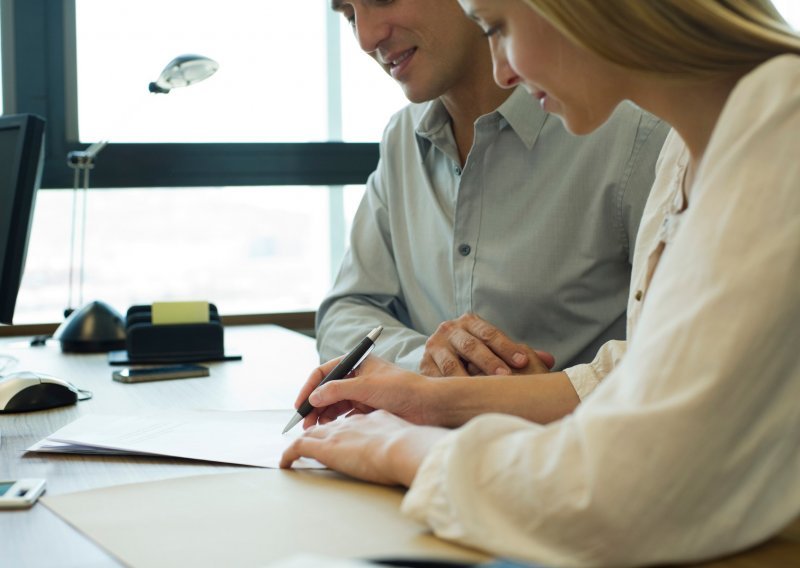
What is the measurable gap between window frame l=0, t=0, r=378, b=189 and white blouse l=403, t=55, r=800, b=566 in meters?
2.45

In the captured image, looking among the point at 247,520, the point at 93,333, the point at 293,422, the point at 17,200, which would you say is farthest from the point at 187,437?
the point at 93,333

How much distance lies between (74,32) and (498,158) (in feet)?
5.85

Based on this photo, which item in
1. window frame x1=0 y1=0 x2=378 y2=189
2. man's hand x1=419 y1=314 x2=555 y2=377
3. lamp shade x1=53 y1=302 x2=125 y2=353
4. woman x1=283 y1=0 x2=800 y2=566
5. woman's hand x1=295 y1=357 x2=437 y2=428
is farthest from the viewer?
window frame x1=0 y1=0 x2=378 y2=189

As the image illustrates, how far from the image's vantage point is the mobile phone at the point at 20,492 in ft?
3.04

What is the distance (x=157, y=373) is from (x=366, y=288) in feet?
1.39

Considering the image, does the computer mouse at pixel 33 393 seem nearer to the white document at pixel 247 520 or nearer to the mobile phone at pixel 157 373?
the mobile phone at pixel 157 373

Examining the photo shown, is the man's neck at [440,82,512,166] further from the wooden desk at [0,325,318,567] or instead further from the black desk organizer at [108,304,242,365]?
the black desk organizer at [108,304,242,365]

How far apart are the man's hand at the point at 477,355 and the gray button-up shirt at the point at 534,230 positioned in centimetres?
11

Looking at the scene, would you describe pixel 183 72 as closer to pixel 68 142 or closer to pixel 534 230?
pixel 68 142

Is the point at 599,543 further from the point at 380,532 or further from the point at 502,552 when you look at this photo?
the point at 380,532

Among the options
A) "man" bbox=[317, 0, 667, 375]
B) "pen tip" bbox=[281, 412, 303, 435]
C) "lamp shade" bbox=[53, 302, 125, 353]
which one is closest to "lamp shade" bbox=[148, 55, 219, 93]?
"lamp shade" bbox=[53, 302, 125, 353]

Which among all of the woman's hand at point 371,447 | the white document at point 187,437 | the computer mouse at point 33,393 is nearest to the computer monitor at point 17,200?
the computer mouse at point 33,393

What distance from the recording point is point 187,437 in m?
1.19

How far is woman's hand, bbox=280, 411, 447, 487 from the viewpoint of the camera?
2.92 ft
